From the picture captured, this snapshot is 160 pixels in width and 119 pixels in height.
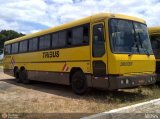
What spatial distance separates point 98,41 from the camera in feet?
38.7

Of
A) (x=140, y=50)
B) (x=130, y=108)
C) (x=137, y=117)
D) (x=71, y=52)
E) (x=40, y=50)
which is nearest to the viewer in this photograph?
(x=137, y=117)

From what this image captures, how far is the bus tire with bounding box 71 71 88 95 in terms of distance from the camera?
503 inches

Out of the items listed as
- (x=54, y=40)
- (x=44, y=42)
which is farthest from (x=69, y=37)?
(x=44, y=42)

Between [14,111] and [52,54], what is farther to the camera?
[52,54]

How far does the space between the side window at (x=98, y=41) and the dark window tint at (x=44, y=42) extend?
4.41 m

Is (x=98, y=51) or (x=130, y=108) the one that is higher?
(x=98, y=51)

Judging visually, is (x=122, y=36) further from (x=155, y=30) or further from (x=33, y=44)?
(x=33, y=44)

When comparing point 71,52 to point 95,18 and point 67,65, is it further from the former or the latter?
point 95,18

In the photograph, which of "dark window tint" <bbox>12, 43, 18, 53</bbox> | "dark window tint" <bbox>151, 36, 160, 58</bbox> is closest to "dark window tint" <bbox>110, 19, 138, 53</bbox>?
"dark window tint" <bbox>151, 36, 160, 58</bbox>

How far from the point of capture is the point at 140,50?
1201 centimetres

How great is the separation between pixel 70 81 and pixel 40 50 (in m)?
3.81

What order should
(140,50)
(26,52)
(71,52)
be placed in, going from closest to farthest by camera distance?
(140,50), (71,52), (26,52)

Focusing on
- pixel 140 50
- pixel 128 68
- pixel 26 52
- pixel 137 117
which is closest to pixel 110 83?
pixel 128 68

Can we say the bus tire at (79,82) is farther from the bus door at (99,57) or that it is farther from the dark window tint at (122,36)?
the dark window tint at (122,36)
